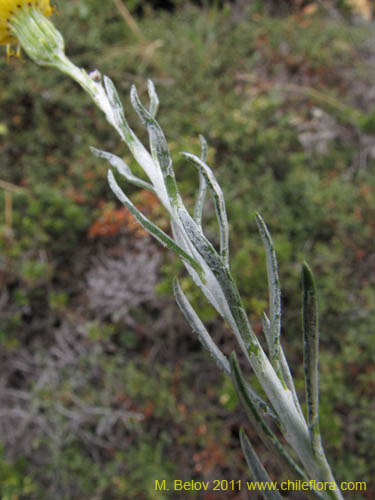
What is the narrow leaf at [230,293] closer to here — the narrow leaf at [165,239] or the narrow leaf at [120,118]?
the narrow leaf at [165,239]

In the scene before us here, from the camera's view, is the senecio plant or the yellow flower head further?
the yellow flower head

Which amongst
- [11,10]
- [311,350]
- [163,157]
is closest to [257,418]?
[311,350]

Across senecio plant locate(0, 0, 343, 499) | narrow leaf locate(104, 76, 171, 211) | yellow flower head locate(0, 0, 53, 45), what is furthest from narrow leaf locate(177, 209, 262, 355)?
yellow flower head locate(0, 0, 53, 45)

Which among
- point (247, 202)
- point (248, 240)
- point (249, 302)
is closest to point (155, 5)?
point (247, 202)

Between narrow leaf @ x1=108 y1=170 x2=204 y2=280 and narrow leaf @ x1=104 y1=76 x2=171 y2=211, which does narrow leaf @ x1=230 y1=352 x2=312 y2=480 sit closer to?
narrow leaf @ x1=108 y1=170 x2=204 y2=280

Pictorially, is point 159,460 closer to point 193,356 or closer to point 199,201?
point 193,356
